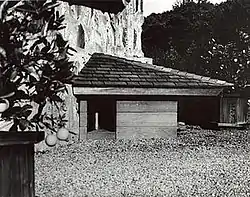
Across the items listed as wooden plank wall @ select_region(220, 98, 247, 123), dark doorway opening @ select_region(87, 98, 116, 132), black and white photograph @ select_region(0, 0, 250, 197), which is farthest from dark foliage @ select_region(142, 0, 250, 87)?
dark doorway opening @ select_region(87, 98, 116, 132)

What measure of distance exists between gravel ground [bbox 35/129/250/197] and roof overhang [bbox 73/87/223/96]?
3.31 feet

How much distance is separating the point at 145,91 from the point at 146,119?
2.11 ft

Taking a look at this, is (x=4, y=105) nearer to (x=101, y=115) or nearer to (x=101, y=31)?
(x=101, y=115)

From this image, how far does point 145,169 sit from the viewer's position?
20.9 ft

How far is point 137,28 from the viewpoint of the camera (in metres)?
17.3

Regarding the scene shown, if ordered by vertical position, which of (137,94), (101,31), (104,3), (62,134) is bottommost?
(62,134)

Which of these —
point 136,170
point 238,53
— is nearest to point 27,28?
point 136,170

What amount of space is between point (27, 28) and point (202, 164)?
509 cm

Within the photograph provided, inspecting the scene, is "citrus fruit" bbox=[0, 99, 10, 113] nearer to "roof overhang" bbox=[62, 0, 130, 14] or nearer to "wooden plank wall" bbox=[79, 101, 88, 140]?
"roof overhang" bbox=[62, 0, 130, 14]

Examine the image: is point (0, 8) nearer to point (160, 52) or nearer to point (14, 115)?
point (14, 115)

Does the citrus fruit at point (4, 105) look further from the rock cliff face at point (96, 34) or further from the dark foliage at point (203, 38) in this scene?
the dark foliage at point (203, 38)

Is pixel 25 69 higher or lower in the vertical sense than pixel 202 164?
higher

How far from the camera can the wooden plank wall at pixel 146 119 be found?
9992 mm

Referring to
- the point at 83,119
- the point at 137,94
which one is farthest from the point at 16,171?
the point at 83,119
